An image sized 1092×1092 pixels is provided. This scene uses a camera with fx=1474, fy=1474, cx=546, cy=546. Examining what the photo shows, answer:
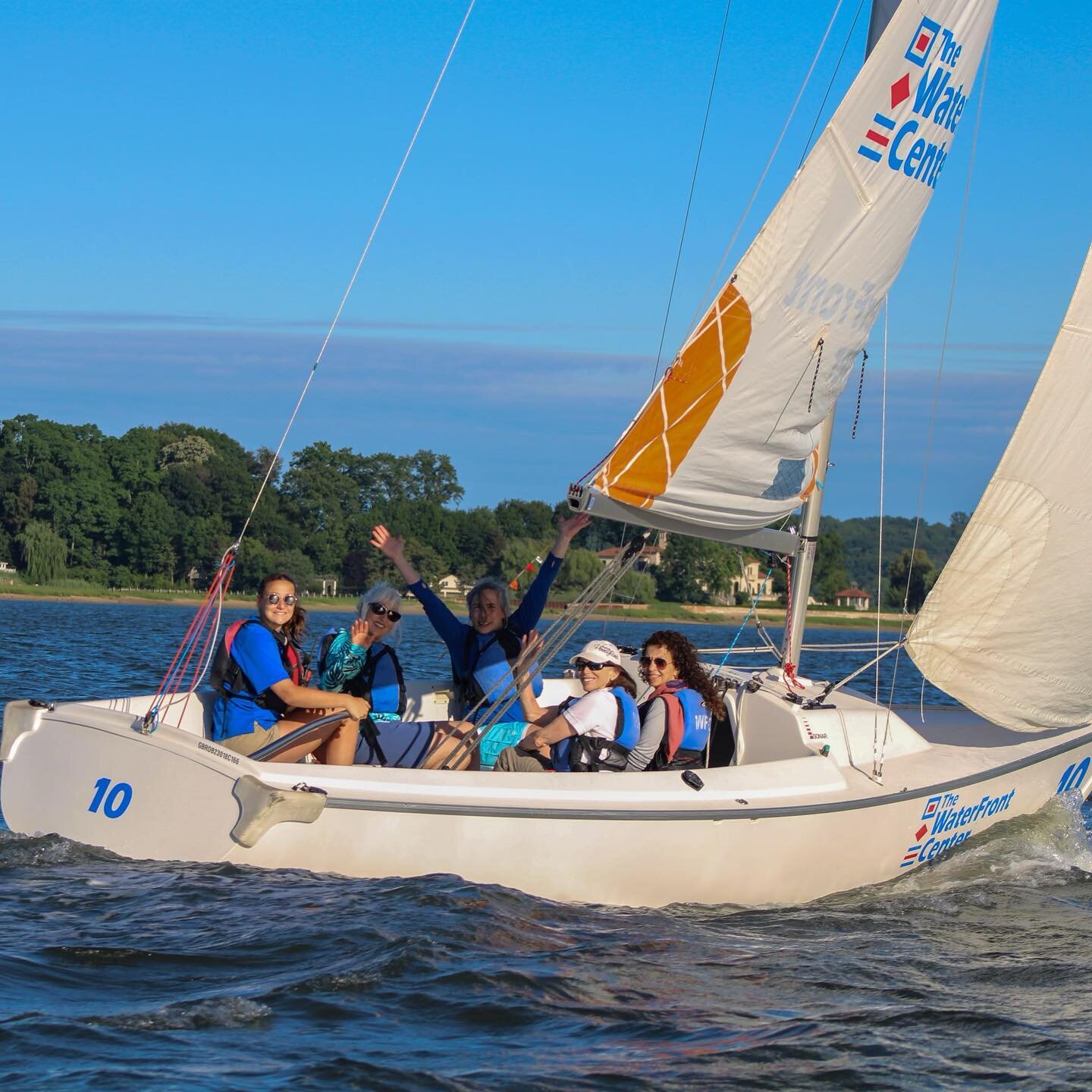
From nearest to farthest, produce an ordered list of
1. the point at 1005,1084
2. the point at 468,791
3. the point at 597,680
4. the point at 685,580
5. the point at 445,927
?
1. the point at 1005,1084
2. the point at 445,927
3. the point at 468,791
4. the point at 597,680
5. the point at 685,580

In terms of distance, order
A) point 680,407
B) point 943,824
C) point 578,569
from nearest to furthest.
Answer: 1. point 680,407
2. point 943,824
3. point 578,569

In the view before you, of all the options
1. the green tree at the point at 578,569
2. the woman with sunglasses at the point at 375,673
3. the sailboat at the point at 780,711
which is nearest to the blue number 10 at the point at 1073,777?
the sailboat at the point at 780,711

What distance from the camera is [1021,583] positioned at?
730cm

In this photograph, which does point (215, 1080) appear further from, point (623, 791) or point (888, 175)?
point (888, 175)

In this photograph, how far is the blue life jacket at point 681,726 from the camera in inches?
252

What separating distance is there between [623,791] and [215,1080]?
229cm

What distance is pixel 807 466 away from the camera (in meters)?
7.11

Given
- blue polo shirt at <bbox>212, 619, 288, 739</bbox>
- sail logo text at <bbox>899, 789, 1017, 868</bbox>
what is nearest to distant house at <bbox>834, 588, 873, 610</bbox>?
sail logo text at <bbox>899, 789, 1017, 868</bbox>

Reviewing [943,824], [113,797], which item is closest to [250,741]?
[113,797]

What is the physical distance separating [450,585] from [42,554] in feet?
62.1

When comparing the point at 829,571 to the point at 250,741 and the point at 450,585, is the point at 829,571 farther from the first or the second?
the point at 250,741

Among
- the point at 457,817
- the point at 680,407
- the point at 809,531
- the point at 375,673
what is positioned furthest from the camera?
the point at 809,531

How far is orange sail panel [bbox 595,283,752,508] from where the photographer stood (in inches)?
243

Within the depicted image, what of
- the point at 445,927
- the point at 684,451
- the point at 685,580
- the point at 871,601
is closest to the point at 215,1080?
the point at 445,927
